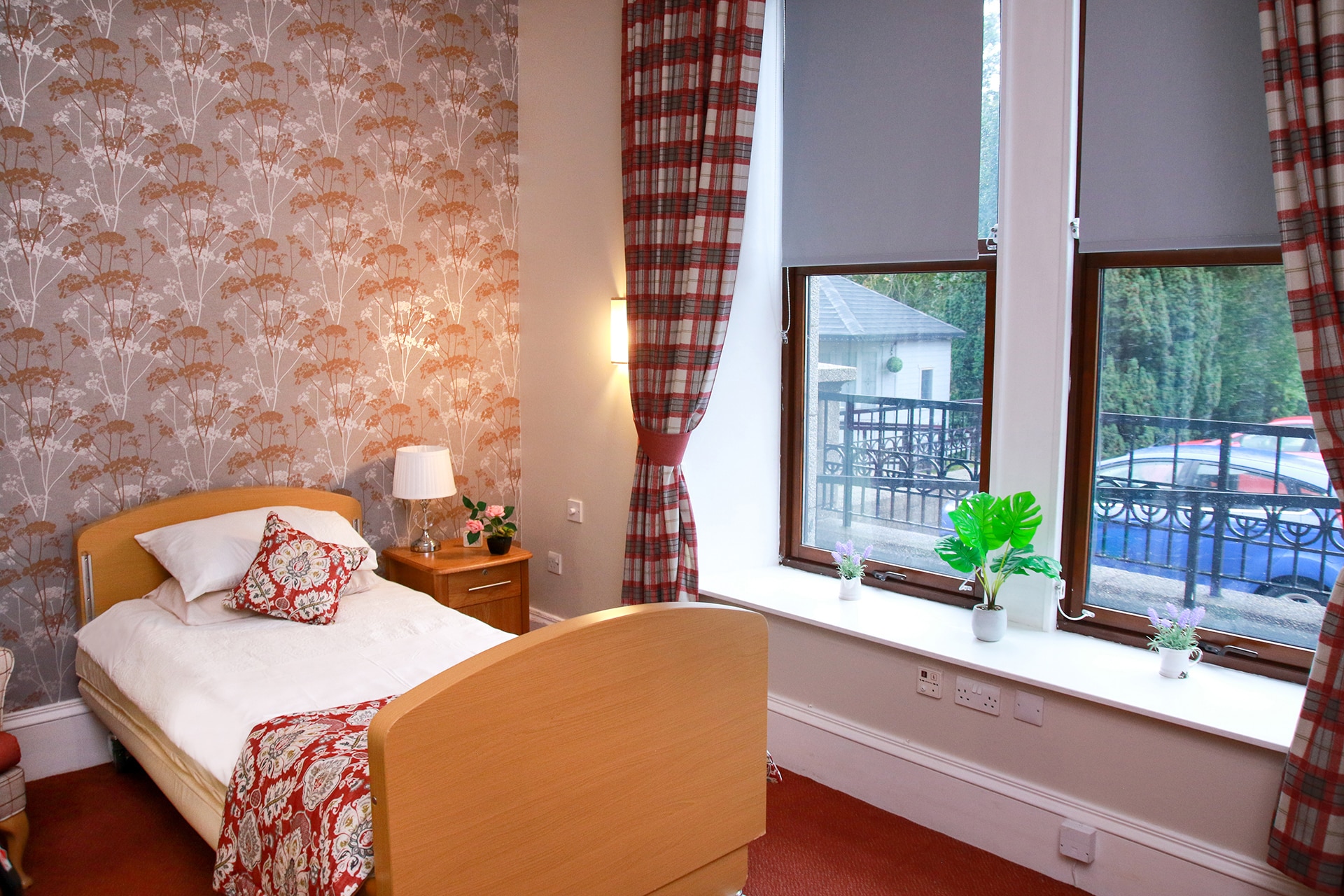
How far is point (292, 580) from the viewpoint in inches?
118

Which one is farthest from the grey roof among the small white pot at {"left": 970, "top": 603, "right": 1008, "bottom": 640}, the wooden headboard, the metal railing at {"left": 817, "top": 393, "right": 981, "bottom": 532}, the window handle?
the wooden headboard

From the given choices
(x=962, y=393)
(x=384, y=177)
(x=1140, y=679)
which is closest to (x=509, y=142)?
(x=384, y=177)

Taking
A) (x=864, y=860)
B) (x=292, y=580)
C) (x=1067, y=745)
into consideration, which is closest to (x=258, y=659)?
(x=292, y=580)

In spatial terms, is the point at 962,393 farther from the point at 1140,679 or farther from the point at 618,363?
the point at 618,363

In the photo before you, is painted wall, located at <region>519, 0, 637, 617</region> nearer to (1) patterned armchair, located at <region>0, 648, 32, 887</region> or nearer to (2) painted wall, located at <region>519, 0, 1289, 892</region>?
(2) painted wall, located at <region>519, 0, 1289, 892</region>

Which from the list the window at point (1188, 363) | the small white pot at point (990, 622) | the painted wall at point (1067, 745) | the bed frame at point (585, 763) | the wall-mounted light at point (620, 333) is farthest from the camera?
the wall-mounted light at point (620, 333)

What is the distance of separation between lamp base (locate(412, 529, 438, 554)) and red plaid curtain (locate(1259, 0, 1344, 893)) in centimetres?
295

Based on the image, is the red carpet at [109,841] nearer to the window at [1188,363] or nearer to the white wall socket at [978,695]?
the white wall socket at [978,695]

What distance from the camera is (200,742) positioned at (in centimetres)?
226

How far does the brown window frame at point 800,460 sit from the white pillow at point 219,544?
1600mm

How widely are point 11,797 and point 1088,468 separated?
323cm

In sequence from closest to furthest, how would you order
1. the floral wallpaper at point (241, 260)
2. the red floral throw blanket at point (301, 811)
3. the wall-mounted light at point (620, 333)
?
the red floral throw blanket at point (301, 811), the floral wallpaper at point (241, 260), the wall-mounted light at point (620, 333)

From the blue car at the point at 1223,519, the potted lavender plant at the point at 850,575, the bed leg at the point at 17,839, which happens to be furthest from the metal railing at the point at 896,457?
the bed leg at the point at 17,839

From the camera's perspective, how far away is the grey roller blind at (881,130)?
2.87 meters
